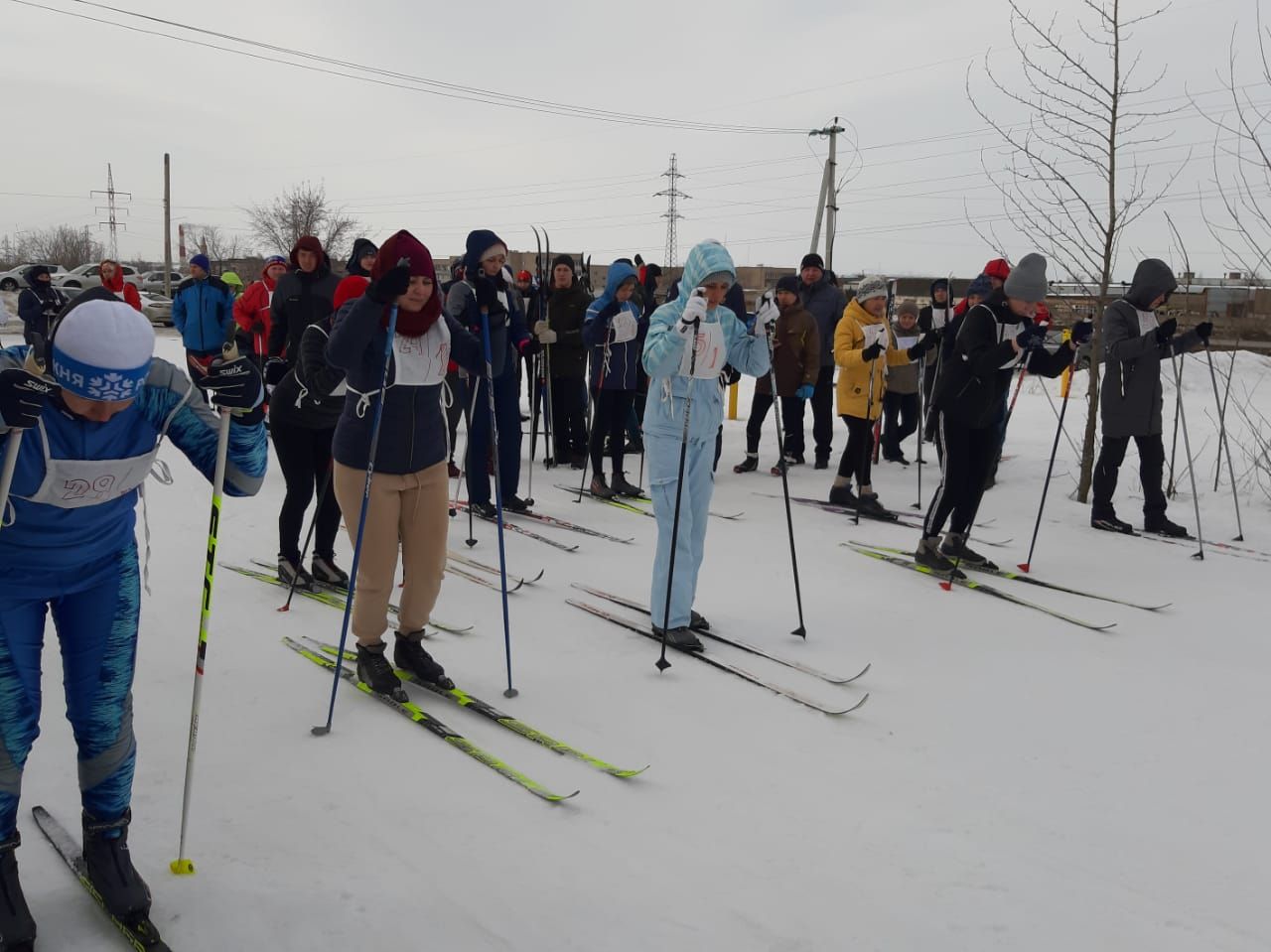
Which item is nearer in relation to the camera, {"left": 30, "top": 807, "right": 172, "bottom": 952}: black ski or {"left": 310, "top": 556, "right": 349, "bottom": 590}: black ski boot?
{"left": 30, "top": 807, "right": 172, "bottom": 952}: black ski

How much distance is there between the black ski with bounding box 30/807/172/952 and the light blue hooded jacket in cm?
284

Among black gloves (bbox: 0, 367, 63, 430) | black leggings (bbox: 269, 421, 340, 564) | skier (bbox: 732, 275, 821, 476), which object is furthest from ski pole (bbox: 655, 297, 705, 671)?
skier (bbox: 732, 275, 821, 476)

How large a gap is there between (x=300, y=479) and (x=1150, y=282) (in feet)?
19.4

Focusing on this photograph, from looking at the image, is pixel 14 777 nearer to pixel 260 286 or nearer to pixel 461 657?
pixel 461 657

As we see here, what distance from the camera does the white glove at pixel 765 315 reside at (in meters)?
4.76

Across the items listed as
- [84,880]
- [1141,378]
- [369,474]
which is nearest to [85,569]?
[84,880]

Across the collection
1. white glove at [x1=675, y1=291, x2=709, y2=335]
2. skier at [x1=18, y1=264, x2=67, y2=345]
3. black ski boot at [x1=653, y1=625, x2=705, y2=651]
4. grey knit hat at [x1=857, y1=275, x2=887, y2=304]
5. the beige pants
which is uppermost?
grey knit hat at [x1=857, y1=275, x2=887, y2=304]

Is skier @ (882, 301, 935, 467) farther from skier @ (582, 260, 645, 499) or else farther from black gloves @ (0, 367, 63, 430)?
black gloves @ (0, 367, 63, 430)

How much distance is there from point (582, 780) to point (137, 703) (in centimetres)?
192

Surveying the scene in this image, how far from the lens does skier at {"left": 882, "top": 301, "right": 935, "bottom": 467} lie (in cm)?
913

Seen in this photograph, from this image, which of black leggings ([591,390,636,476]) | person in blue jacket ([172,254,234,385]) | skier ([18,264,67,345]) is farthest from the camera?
skier ([18,264,67,345])

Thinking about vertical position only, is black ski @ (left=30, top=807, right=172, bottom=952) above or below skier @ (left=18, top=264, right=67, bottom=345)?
below

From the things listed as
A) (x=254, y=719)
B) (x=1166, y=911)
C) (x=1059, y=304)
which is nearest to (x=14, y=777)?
(x=254, y=719)

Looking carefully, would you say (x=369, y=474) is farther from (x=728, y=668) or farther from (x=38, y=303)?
(x=38, y=303)
